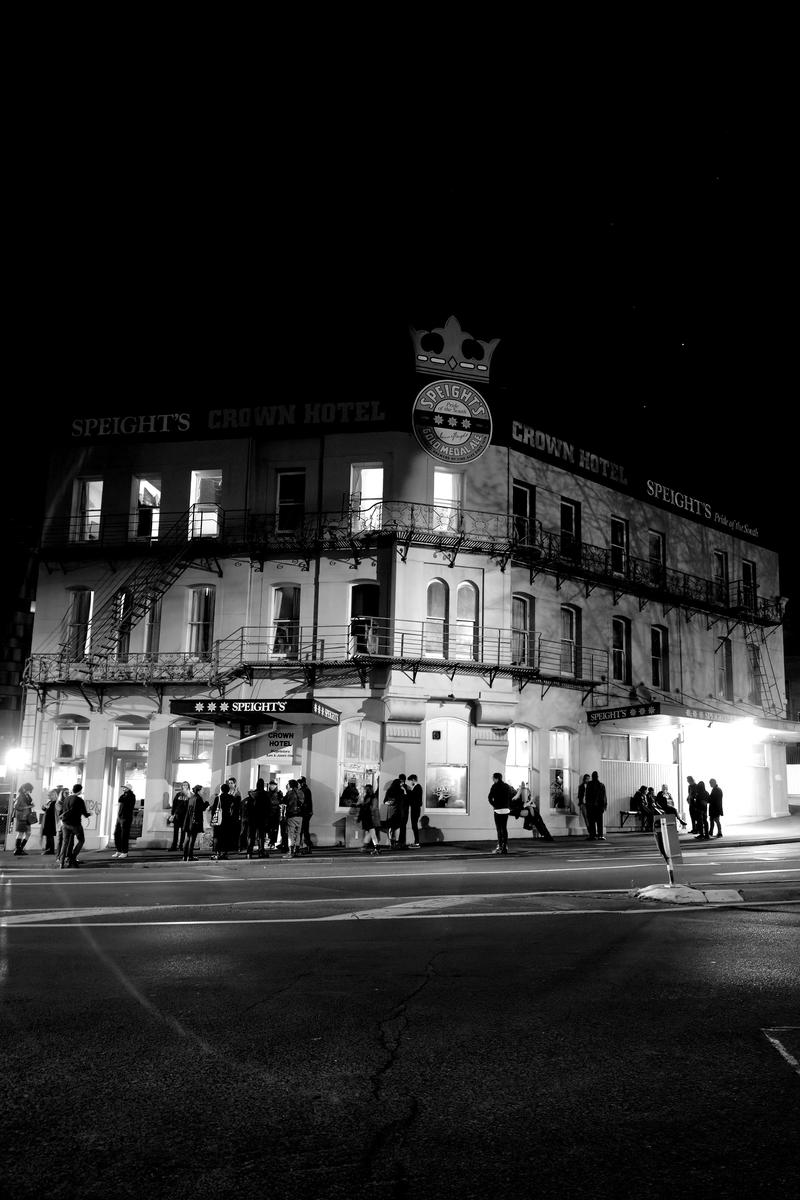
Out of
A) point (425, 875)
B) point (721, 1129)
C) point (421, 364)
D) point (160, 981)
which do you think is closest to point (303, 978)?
point (160, 981)

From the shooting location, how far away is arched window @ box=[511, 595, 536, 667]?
100ft

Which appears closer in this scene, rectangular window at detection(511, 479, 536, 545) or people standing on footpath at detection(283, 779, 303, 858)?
people standing on footpath at detection(283, 779, 303, 858)

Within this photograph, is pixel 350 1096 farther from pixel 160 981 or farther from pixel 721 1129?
pixel 160 981

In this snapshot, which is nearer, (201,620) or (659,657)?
(201,620)

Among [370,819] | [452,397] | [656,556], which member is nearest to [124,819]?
[370,819]

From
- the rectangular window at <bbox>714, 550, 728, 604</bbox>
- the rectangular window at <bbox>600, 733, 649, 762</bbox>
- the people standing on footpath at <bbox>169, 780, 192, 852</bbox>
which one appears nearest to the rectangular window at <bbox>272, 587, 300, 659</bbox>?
the people standing on footpath at <bbox>169, 780, 192, 852</bbox>

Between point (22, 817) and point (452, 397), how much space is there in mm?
17398

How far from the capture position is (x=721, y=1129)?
4.18 metres

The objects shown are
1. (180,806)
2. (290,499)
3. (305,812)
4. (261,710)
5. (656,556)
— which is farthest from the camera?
(656,556)

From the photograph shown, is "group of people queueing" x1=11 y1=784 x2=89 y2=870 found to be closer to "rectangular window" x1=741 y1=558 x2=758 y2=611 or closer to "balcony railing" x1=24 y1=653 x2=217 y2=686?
"balcony railing" x1=24 y1=653 x2=217 y2=686

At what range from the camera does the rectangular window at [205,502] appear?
30281 millimetres

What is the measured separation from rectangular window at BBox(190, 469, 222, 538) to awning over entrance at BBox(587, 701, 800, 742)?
13.7 meters

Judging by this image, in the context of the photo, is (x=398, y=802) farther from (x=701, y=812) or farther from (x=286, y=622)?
(x=701, y=812)

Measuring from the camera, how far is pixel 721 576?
3900cm
